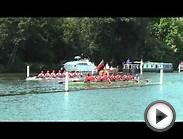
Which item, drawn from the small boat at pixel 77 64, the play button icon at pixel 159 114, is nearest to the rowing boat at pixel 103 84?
the small boat at pixel 77 64

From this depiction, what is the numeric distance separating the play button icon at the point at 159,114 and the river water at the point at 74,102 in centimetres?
77

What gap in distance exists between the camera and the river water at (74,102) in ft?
15.6

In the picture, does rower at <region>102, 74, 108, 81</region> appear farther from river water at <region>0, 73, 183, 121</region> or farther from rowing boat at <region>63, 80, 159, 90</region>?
river water at <region>0, 73, 183, 121</region>

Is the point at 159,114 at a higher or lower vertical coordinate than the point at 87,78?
lower

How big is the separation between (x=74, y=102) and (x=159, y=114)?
2355 millimetres

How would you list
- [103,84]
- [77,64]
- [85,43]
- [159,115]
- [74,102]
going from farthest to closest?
[103,84] → [74,102] → [77,64] → [85,43] → [159,115]

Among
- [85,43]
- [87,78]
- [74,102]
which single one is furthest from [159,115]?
[87,78]

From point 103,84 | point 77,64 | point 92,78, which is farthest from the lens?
point 103,84

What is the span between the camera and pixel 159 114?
342 centimetres

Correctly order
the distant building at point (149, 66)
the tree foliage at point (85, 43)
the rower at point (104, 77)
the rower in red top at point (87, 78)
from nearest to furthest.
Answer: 1. the tree foliage at point (85, 43)
2. the distant building at point (149, 66)
3. the rower in red top at point (87, 78)
4. the rower at point (104, 77)

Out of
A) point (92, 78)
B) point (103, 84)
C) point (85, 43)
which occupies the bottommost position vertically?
point (103, 84)

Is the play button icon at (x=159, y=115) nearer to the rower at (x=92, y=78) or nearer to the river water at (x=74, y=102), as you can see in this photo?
the river water at (x=74, y=102)

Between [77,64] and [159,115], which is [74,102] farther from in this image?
[159,115]
